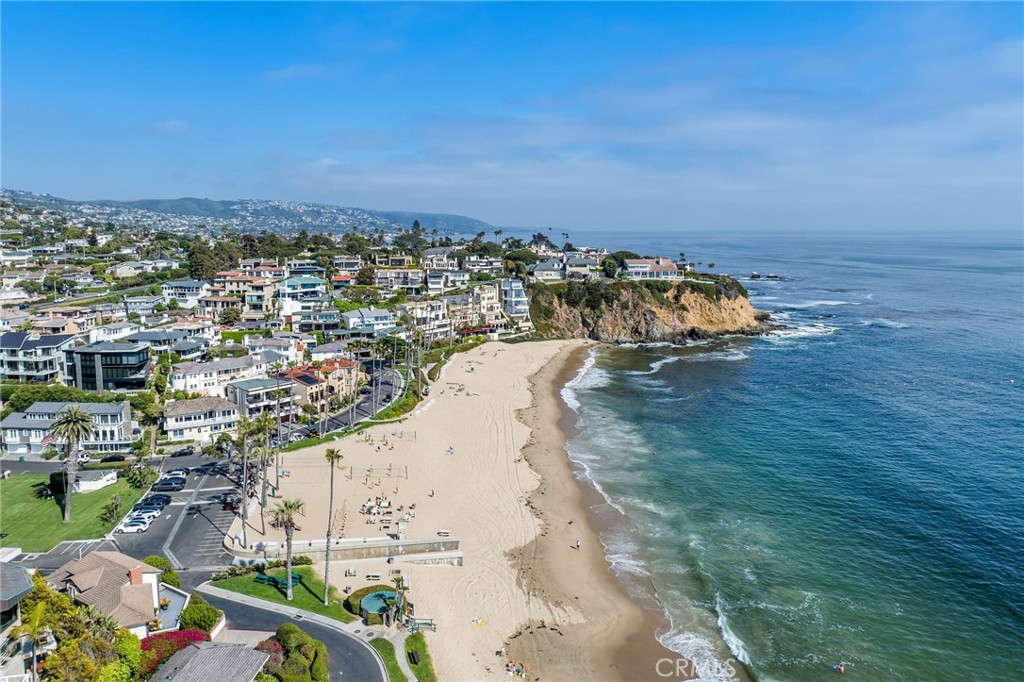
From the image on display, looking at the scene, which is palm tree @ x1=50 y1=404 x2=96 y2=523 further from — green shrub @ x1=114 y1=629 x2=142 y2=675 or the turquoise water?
the turquoise water

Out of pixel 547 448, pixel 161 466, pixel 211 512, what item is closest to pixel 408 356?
pixel 547 448

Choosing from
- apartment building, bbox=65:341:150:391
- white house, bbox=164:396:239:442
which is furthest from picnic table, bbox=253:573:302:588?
apartment building, bbox=65:341:150:391

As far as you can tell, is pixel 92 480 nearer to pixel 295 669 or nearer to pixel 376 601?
pixel 376 601

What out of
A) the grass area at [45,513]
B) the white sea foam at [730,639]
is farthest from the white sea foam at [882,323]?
the grass area at [45,513]

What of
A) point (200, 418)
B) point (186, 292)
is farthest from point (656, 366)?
point (186, 292)

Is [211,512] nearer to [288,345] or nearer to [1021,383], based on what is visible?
[288,345]

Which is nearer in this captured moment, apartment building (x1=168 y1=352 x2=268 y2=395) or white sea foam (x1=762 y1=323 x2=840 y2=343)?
apartment building (x1=168 y1=352 x2=268 y2=395)

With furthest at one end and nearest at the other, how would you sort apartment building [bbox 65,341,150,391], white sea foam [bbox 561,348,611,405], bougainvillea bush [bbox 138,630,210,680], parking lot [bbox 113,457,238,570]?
1. white sea foam [bbox 561,348,611,405]
2. apartment building [bbox 65,341,150,391]
3. parking lot [bbox 113,457,238,570]
4. bougainvillea bush [bbox 138,630,210,680]
